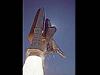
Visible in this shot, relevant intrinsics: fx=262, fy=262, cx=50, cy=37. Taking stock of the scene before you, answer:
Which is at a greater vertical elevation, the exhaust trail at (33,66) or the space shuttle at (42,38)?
the space shuttle at (42,38)

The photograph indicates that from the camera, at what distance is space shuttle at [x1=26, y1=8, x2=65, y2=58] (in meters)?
1.48

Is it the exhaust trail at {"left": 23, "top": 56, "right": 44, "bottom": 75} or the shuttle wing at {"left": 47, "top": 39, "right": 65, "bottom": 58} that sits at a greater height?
the shuttle wing at {"left": 47, "top": 39, "right": 65, "bottom": 58}

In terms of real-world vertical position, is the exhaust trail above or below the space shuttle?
below

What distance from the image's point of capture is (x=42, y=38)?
4.89 feet

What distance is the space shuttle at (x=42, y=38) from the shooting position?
1477 millimetres

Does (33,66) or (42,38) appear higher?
(42,38)

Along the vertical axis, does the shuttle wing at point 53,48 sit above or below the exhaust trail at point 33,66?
above
